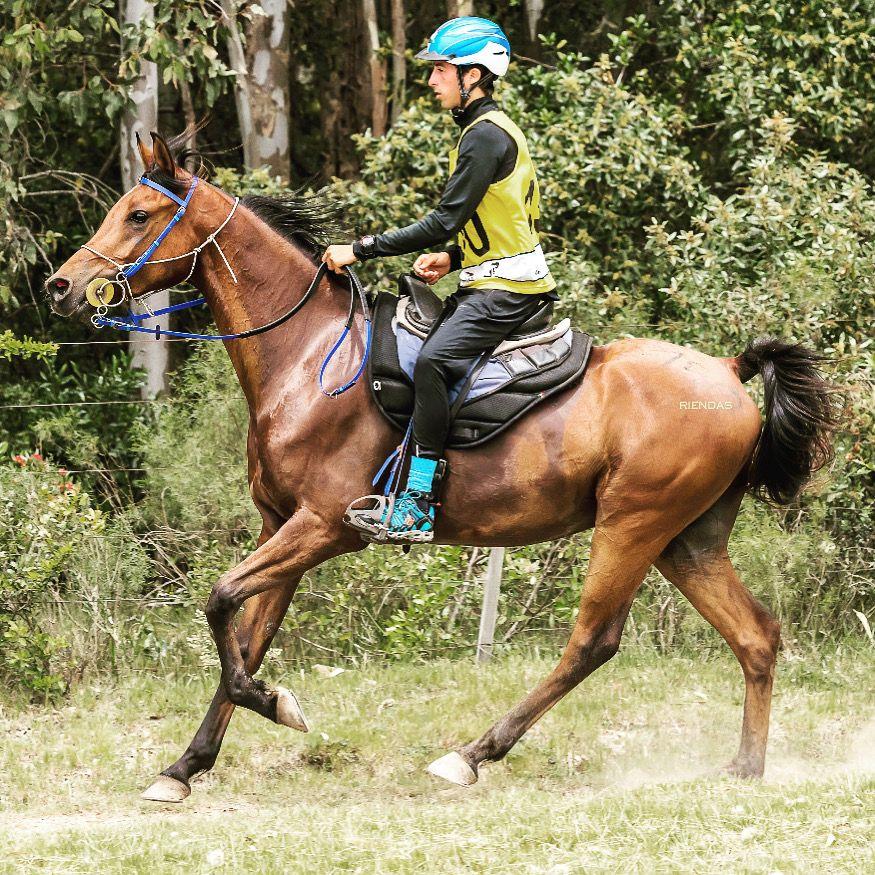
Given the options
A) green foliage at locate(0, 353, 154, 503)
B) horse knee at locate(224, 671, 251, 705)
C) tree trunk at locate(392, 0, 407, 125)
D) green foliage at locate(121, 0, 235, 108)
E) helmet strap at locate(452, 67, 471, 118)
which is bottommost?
green foliage at locate(0, 353, 154, 503)

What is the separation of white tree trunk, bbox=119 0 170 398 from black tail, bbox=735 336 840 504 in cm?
533

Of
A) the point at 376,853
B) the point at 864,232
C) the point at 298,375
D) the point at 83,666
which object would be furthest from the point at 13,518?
the point at 864,232

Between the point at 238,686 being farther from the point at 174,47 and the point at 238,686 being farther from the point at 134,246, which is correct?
the point at 174,47

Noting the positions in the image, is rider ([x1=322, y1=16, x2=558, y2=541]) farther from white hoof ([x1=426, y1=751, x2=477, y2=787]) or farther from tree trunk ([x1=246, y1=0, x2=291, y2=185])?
tree trunk ([x1=246, y1=0, x2=291, y2=185])

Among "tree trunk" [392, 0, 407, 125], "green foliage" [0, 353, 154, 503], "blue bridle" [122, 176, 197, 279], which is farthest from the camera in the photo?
"tree trunk" [392, 0, 407, 125]

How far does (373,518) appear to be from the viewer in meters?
5.50

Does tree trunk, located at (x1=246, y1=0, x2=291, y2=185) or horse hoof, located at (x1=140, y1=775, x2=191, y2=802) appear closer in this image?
horse hoof, located at (x1=140, y1=775, x2=191, y2=802)

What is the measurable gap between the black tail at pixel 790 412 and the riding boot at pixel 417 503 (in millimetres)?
1491

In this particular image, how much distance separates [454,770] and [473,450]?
142 centimetres

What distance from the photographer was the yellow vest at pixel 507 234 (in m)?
5.52

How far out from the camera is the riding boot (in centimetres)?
551

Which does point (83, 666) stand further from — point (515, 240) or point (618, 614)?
point (515, 240)

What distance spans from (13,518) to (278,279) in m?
2.77

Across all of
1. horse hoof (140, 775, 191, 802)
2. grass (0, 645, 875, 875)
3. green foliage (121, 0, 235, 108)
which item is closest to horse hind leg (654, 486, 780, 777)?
grass (0, 645, 875, 875)
